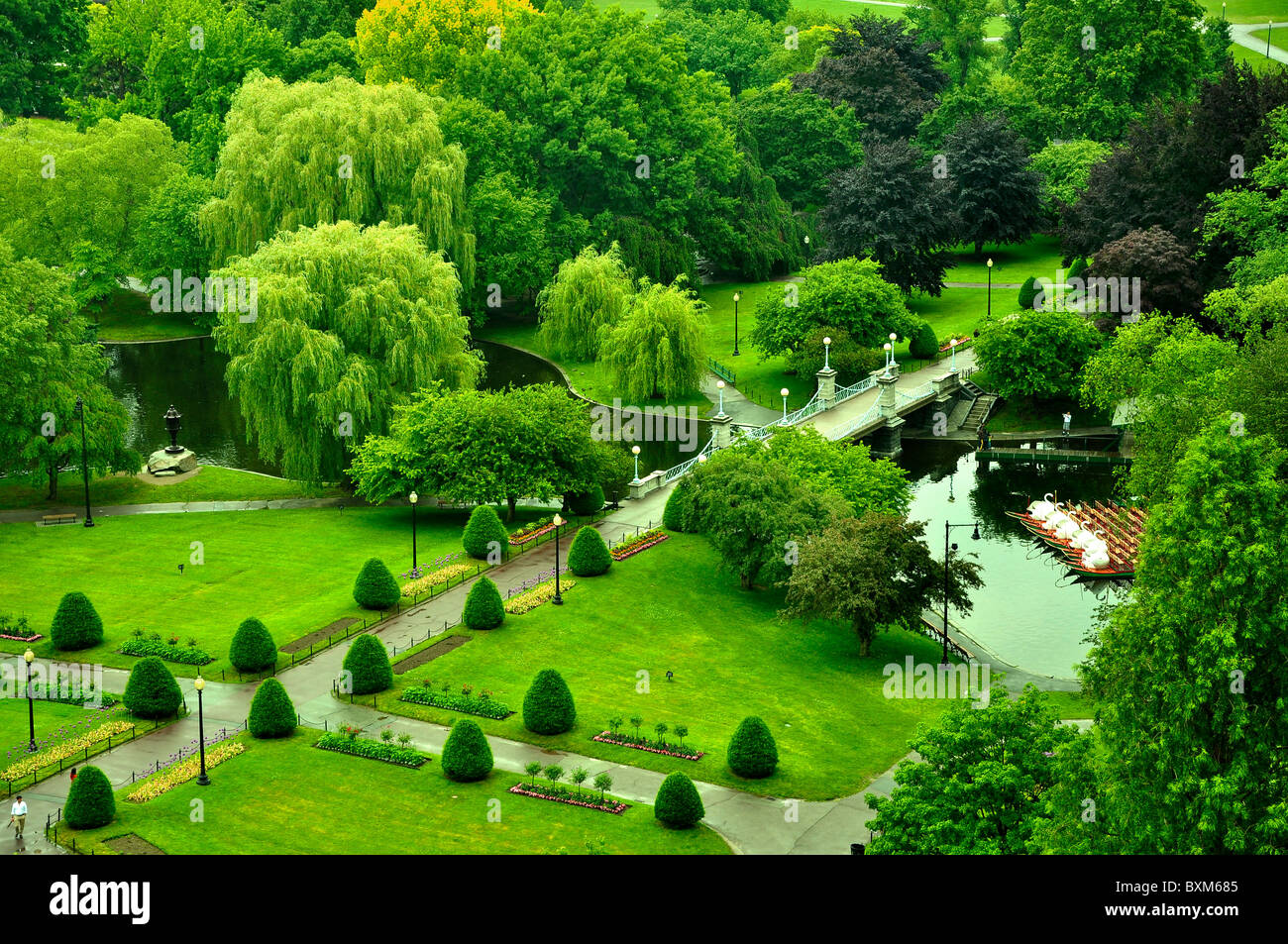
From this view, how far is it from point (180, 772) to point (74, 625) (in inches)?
444

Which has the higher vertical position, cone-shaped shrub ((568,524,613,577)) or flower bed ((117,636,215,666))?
cone-shaped shrub ((568,524,613,577))

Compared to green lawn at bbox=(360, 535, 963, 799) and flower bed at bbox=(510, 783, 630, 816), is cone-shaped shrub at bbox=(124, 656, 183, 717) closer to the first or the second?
green lawn at bbox=(360, 535, 963, 799)

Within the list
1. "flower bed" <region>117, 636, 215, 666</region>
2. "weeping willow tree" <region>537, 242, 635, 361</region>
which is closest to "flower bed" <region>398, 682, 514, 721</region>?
"flower bed" <region>117, 636, 215, 666</region>

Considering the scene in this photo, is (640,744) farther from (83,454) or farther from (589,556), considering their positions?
(83,454)

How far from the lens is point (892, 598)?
55375mm

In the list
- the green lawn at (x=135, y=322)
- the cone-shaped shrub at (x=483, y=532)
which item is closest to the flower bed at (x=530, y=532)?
the cone-shaped shrub at (x=483, y=532)

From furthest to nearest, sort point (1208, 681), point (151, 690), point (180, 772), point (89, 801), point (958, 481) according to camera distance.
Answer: point (958, 481) → point (151, 690) → point (180, 772) → point (89, 801) → point (1208, 681)

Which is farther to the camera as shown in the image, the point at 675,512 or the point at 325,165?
the point at 325,165

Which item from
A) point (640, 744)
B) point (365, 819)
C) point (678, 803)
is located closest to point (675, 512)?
point (640, 744)


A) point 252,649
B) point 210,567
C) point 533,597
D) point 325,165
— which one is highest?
point 325,165

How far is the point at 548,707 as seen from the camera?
47.8 m

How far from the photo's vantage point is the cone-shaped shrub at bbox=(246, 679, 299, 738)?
47000 millimetres

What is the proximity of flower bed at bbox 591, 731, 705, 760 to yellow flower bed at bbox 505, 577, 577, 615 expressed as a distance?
11.2 m

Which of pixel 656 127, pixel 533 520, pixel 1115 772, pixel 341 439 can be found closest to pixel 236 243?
pixel 341 439
